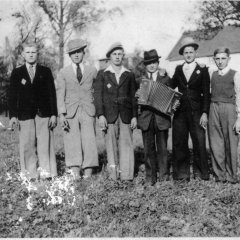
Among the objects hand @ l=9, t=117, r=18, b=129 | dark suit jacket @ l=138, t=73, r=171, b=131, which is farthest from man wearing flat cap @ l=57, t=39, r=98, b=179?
dark suit jacket @ l=138, t=73, r=171, b=131

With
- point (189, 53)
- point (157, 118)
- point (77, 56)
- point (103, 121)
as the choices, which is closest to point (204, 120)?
point (157, 118)

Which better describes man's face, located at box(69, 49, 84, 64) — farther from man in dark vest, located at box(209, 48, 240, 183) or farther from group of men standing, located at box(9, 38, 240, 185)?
man in dark vest, located at box(209, 48, 240, 183)

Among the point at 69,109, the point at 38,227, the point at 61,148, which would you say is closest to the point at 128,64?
the point at 61,148

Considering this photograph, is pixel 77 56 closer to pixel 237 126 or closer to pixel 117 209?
pixel 117 209

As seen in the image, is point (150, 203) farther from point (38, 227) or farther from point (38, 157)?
point (38, 157)

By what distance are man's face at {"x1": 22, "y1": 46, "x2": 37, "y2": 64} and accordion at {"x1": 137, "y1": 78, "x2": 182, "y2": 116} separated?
5.55 feet

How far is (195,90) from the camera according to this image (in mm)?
5895

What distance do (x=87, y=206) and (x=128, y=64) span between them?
25540 millimetres

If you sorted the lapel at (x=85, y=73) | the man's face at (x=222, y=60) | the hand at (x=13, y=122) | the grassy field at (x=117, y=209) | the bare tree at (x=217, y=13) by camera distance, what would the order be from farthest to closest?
the bare tree at (x=217, y=13), the lapel at (x=85, y=73), the hand at (x=13, y=122), the man's face at (x=222, y=60), the grassy field at (x=117, y=209)

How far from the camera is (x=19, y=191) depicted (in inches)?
219

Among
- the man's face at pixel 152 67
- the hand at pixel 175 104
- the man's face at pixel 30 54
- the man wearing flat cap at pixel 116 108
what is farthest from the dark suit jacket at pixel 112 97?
the man's face at pixel 30 54

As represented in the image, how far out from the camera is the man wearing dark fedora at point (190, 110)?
585cm

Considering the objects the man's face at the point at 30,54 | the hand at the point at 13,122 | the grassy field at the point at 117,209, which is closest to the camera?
the grassy field at the point at 117,209

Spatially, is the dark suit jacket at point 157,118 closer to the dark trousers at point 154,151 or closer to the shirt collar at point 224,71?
the dark trousers at point 154,151
